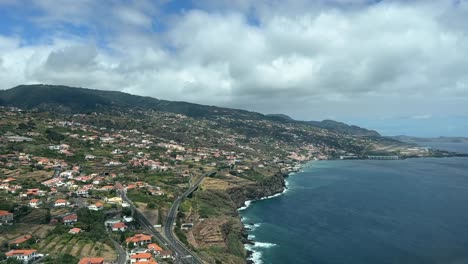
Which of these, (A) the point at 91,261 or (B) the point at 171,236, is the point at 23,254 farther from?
(B) the point at 171,236

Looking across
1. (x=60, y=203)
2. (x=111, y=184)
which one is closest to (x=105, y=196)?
(x=60, y=203)

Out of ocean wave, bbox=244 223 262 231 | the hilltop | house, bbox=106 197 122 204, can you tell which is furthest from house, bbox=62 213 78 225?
ocean wave, bbox=244 223 262 231

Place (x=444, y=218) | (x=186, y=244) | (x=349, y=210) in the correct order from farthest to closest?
(x=349, y=210) < (x=444, y=218) < (x=186, y=244)

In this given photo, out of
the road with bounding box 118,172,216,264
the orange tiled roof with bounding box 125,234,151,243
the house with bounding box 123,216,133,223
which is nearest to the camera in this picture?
the road with bounding box 118,172,216,264

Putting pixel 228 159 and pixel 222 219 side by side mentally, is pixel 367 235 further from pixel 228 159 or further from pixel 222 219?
pixel 228 159

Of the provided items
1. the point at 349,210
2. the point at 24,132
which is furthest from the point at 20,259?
the point at 24,132

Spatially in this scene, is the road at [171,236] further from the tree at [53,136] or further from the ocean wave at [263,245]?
the tree at [53,136]

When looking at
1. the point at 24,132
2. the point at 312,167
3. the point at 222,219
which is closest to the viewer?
the point at 222,219

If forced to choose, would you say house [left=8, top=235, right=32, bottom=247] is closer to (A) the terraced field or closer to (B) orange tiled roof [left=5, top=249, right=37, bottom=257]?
(A) the terraced field
